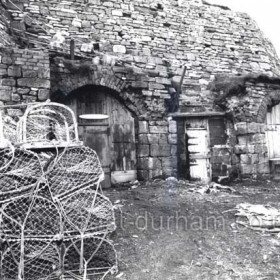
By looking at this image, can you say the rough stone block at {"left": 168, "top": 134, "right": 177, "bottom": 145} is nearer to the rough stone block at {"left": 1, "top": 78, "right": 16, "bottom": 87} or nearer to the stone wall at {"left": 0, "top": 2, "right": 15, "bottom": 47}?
the rough stone block at {"left": 1, "top": 78, "right": 16, "bottom": 87}

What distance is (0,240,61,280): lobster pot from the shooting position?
3.39 m

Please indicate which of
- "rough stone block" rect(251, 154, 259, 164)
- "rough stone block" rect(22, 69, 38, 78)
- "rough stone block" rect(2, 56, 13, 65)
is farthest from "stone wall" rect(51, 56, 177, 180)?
"rough stone block" rect(251, 154, 259, 164)

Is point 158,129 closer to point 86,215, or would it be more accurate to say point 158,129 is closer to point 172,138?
point 172,138

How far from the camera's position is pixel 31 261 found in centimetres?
346

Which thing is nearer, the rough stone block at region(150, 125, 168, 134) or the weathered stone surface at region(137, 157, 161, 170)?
the weathered stone surface at region(137, 157, 161, 170)

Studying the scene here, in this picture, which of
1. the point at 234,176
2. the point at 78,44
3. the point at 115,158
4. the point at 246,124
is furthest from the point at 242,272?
the point at 78,44

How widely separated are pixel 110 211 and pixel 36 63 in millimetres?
3714

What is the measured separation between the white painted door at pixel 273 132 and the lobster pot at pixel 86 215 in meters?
6.94

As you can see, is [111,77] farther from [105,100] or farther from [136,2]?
[136,2]

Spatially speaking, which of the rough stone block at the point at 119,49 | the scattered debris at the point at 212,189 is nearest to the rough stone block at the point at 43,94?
the rough stone block at the point at 119,49

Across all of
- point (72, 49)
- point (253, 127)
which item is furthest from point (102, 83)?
point (253, 127)

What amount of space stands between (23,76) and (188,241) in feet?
14.6

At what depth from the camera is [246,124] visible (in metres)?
9.02

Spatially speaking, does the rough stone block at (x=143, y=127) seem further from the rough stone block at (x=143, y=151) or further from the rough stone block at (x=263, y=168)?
the rough stone block at (x=263, y=168)
